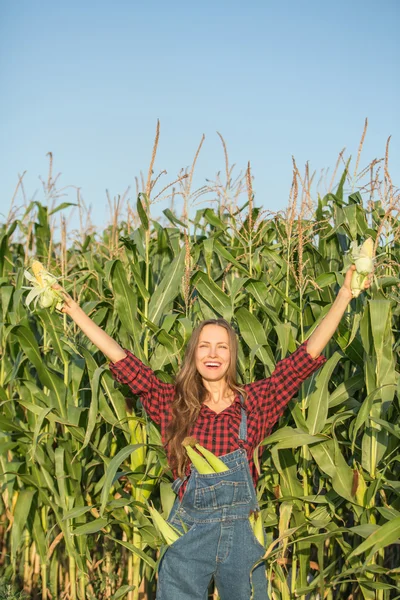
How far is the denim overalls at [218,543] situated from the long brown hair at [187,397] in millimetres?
203

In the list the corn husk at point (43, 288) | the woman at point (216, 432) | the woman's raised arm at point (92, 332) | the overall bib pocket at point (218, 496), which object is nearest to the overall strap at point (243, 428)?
the woman at point (216, 432)

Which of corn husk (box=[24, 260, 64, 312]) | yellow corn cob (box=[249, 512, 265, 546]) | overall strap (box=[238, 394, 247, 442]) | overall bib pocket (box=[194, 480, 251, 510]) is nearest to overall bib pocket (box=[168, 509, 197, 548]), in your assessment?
overall bib pocket (box=[194, 480, 251, 510])

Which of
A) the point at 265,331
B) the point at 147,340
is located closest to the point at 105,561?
the point at 147,340

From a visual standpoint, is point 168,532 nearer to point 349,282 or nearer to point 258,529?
point 258,529

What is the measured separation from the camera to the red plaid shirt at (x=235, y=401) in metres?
3.45

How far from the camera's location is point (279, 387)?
3557mm

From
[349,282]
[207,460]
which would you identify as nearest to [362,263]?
[349,282]

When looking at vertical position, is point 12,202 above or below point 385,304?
above

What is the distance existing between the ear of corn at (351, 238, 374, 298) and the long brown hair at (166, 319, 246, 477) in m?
0.79

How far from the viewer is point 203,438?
11.3 ft

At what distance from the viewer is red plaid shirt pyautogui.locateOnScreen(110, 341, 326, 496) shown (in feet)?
11.3

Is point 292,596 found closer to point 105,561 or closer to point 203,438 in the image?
point 203,438

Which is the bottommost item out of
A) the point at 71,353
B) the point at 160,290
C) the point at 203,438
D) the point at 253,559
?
the point at 253,559

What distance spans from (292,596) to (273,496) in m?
0.61
